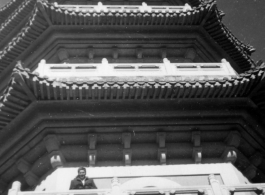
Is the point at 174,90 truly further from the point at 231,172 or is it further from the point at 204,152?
the point at 231,172

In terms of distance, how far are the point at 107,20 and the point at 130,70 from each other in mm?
3302

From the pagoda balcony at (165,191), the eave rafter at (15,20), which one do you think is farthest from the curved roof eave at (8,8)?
the pagoda balcony at (165,191)

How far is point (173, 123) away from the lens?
1097 cm

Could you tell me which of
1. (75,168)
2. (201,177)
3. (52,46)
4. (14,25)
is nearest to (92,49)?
(52,46)

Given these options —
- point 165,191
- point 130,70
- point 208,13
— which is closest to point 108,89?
point 130,70

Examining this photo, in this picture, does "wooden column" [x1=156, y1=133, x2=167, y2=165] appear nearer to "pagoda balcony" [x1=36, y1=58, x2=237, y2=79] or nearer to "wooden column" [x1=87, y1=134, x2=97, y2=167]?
"wooden column" [x1=87, y1=134, x2=97, y2=167]

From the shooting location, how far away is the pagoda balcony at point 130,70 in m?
12.0

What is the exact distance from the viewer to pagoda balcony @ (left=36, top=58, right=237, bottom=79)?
12.0 meters

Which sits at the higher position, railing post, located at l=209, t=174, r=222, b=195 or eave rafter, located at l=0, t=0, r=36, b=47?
eave rafter, located at l=0, t=0, r=36, b=47

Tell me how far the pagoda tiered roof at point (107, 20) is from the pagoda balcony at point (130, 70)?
2.43 m

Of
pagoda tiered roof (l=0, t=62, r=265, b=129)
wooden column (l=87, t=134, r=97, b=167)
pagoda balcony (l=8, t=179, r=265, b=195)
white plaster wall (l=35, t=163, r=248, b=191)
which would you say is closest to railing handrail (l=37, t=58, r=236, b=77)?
pagoda tiered roof (l=0, t=62, r=265, b=129)

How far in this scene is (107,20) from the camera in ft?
47.6

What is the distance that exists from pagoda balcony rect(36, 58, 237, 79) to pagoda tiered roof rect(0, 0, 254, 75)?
7.98 feet

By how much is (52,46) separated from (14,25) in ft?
12.0
